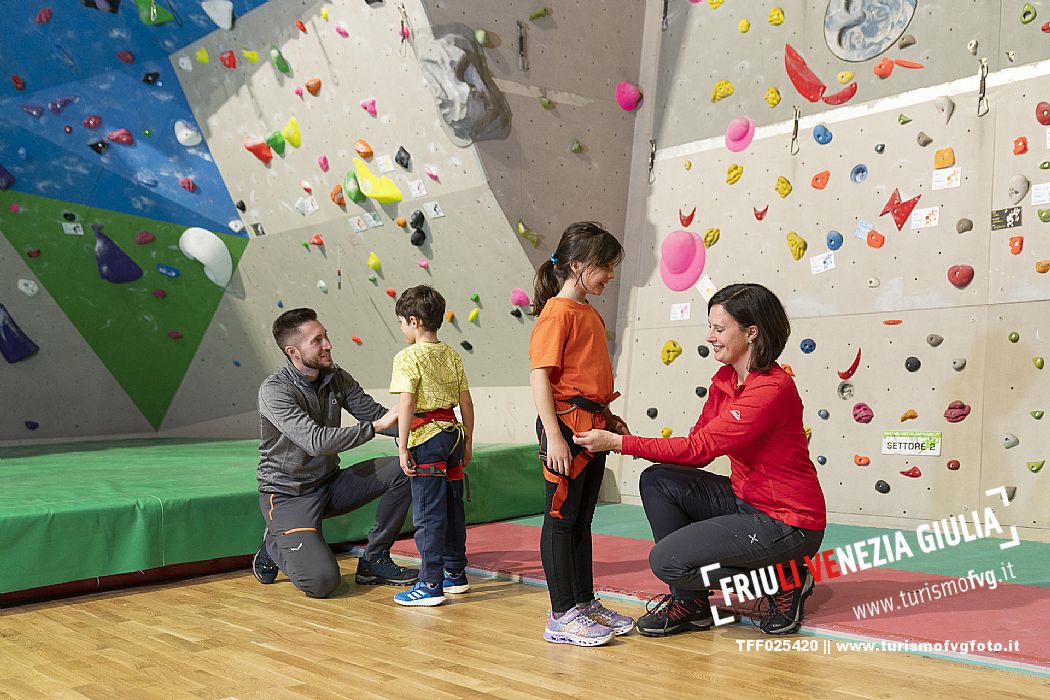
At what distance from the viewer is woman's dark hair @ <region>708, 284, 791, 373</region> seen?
2.50 meters

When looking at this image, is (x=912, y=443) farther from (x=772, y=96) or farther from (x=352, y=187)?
(x=352, y=187)

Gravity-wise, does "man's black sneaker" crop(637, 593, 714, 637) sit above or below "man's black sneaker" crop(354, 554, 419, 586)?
above

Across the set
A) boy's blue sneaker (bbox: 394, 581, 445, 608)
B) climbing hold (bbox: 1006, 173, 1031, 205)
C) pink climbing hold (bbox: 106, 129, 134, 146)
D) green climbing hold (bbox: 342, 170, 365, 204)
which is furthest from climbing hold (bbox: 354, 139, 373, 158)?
climbing hold (bbox: 1006, 173, 1031, 205)

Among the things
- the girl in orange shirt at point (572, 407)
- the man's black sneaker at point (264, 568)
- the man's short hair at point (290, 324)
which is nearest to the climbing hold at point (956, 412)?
the girl in orange shirt at point (572, 407)

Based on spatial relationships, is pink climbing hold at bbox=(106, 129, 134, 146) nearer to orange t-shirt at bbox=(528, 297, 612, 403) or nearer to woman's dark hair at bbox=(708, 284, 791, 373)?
orange t-shirt at bbox=(528, 297, 612, 403)

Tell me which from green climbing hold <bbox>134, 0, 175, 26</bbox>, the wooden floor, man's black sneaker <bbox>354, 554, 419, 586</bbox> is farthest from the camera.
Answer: green climbing hold <bbox>134, 0, 175, 26</bbox>

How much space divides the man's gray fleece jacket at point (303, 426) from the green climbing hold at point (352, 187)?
1962 mm

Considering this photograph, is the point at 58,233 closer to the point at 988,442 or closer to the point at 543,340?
the point at 543,340

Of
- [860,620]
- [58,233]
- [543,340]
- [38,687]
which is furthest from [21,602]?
[58,233]

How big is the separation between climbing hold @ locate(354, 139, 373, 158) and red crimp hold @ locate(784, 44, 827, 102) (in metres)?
2.02

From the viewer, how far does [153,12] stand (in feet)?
16.8

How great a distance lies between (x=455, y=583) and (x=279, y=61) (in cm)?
293

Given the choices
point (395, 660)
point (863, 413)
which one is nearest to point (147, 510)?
point (395, 660)

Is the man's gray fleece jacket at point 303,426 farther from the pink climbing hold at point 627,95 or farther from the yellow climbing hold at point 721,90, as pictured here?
the yellow climbing hold at point 721,90
